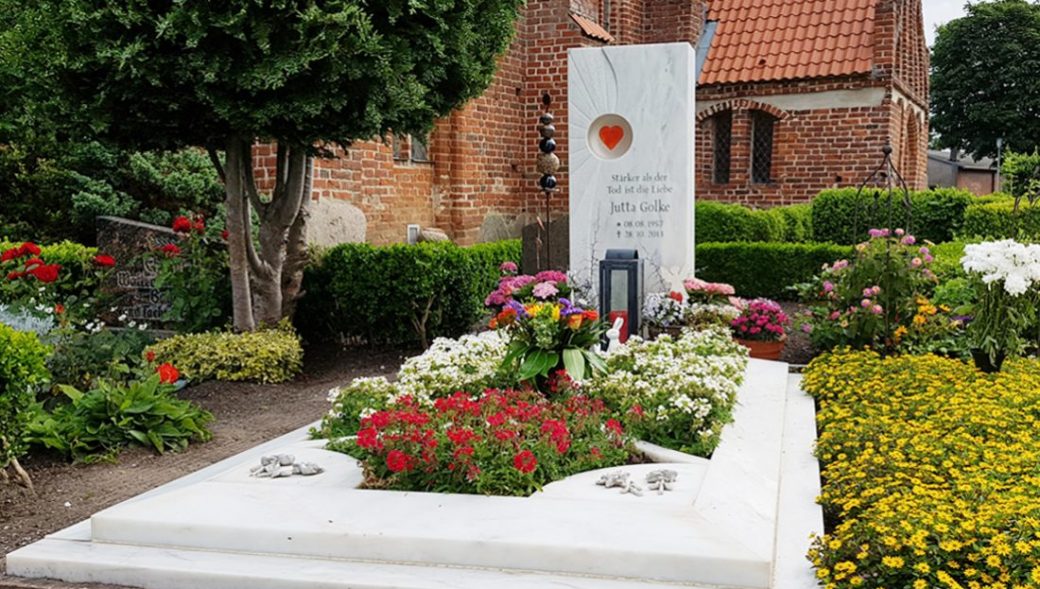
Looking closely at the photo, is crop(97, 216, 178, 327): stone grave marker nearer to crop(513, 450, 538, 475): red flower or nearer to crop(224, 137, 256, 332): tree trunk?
crop(224, 137, 256, 332): tree trunk

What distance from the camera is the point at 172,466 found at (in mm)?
6492

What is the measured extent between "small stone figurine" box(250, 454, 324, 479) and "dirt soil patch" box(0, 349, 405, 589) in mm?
963

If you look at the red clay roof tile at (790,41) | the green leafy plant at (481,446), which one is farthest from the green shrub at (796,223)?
the green leafy plant at (481,446)

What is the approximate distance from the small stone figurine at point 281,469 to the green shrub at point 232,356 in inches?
144

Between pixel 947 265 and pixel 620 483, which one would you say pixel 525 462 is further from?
pixel 947 265

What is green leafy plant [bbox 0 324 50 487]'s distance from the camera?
546 cm

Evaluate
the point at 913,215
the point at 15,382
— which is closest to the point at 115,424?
the point at 15,382

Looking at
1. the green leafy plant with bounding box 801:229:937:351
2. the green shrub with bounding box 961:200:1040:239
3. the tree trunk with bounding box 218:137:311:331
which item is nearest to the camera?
the green leafy plant with bounding box 801:229:937:351

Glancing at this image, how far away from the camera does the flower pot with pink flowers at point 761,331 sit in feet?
32.0

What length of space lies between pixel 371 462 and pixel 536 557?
4.31 ft

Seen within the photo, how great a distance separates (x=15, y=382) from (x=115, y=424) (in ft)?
4.46

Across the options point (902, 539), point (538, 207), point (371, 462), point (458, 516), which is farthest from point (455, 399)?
point (538, 207)

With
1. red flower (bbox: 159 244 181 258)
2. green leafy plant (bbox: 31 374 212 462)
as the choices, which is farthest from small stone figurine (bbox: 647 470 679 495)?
red flower (bbox: 159 244 181 258)

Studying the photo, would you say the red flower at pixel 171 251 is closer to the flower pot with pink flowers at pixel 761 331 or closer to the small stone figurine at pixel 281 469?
the small stone figurine at pixel 281 469
